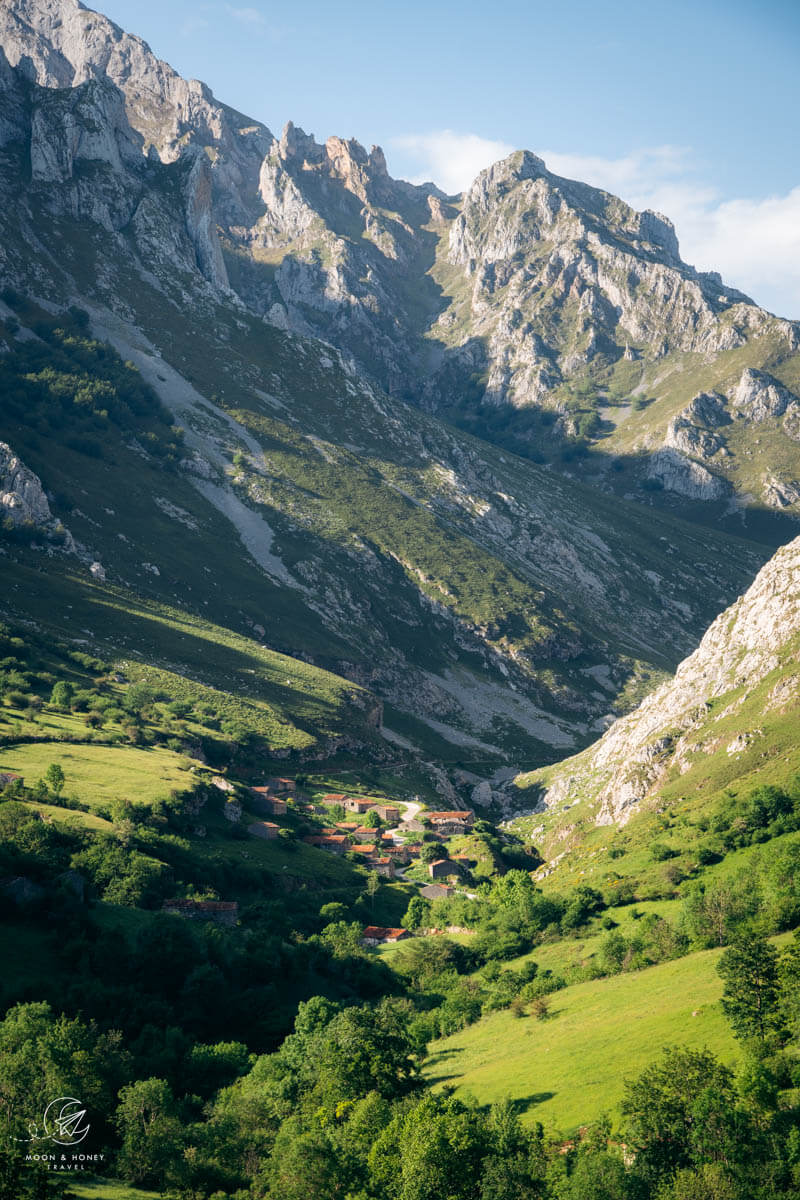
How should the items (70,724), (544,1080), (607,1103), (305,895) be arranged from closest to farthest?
(607,1103), (544,1080), (305,895), (70,724)

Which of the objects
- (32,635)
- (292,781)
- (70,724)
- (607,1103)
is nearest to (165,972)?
(607,1103)

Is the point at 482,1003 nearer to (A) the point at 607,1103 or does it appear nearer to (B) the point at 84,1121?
(A) the point at 607,1103

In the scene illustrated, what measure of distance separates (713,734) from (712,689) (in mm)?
7784

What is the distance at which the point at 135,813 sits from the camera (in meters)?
93.1

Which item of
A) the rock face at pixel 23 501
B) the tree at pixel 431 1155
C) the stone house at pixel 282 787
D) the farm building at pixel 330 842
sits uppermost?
the rock face at pixel 23 501

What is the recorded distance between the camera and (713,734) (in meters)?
97.4

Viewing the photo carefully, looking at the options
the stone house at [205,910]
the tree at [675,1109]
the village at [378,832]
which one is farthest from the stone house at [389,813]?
the tree at [675,1109]

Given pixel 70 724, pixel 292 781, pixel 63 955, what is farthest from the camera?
pixel 292 781

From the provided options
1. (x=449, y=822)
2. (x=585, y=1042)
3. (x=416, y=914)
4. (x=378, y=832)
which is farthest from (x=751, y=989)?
(x=449, y=822)

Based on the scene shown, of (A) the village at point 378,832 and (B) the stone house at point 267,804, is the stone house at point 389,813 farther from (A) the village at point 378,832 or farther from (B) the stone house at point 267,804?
(B) the stone house at point 267,804

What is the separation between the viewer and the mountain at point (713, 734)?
8938 cm

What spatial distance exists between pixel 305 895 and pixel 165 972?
80.2 ft

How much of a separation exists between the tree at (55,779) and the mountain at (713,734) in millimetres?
49249

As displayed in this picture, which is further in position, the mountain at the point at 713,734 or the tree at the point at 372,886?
the tree at the point at 372,886
